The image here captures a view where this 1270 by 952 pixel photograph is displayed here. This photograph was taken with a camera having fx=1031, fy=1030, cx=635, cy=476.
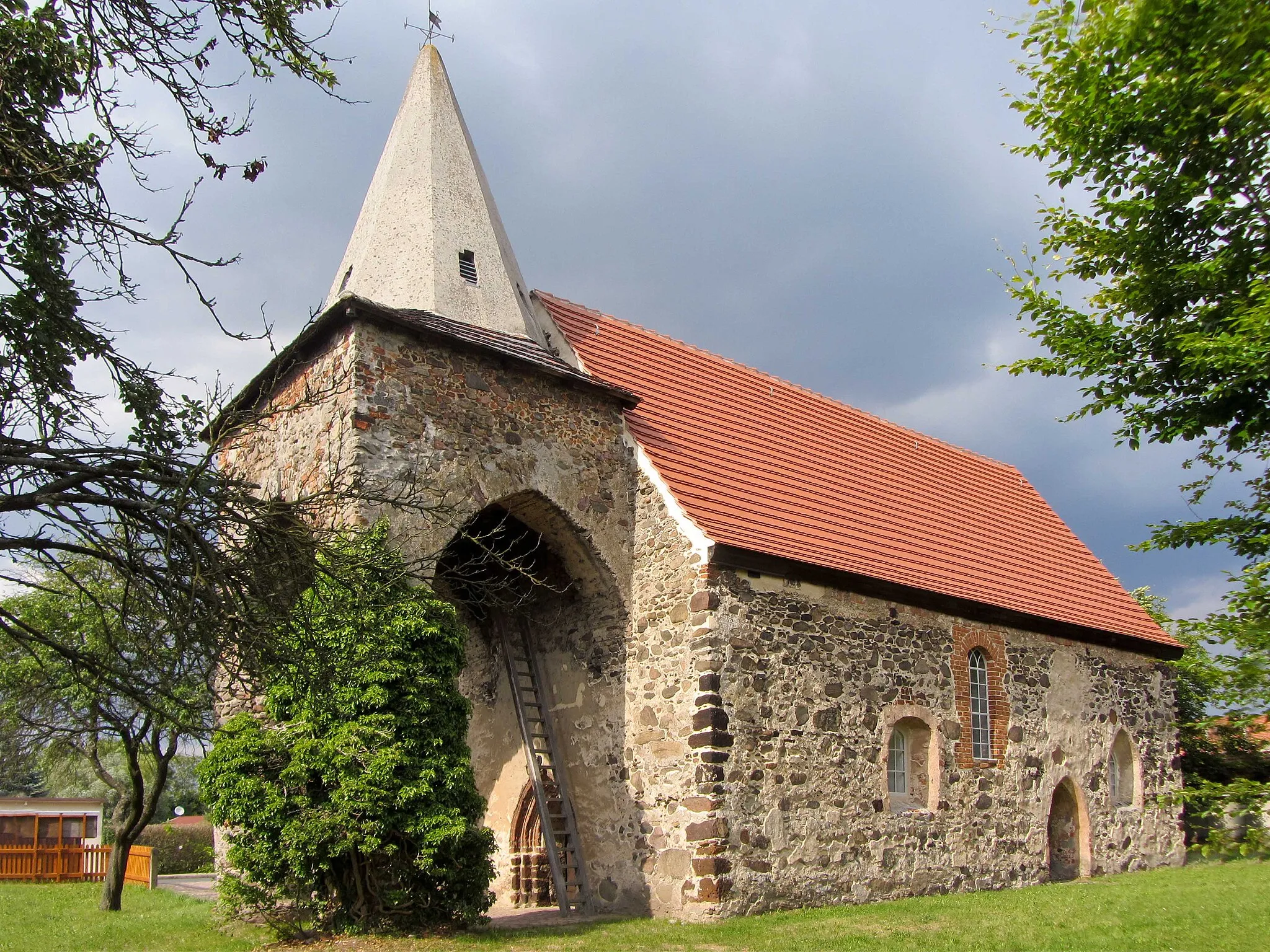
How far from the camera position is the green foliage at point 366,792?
857 centimetres

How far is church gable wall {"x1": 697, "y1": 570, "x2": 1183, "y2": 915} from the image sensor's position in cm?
1042

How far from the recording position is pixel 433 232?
12.0 meters

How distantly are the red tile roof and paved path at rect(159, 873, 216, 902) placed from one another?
8.72m

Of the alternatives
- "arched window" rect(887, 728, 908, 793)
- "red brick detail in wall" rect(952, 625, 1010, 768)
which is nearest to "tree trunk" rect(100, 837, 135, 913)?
"arched window" rect(887, 728, 908, 793)

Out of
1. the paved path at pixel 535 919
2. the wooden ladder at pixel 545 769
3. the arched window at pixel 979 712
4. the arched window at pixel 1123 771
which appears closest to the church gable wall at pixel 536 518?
the wooden ladder at pixel 545 769

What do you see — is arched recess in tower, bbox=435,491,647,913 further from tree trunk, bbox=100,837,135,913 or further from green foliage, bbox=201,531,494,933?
tree trunk, bbox=100,837,135,913

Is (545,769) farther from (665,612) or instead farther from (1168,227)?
(1168,227)

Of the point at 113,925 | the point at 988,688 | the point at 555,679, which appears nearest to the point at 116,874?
the point at 113,925

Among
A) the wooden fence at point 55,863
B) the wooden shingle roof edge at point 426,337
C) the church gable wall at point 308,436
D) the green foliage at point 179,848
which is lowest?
the green foliage at point 179,848

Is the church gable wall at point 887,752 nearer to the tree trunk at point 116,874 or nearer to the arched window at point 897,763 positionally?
the arched window at point 897,763

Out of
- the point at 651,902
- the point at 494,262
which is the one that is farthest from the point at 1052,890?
the point at 494,262

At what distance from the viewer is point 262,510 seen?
19.3 ft

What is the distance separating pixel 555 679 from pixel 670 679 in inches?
78.1

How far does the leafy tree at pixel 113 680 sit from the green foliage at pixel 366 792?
2.65ft
